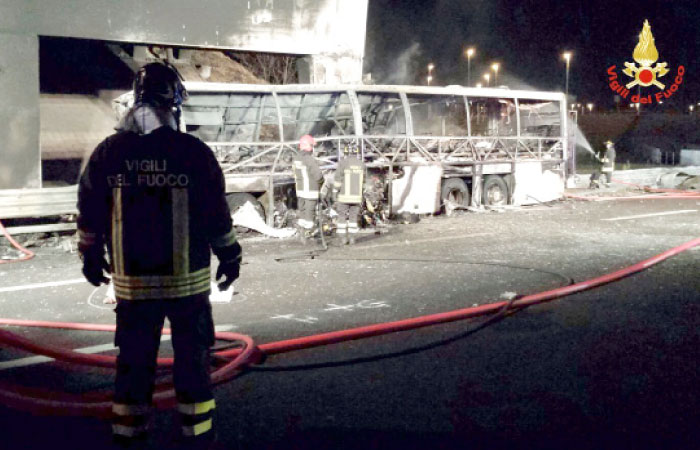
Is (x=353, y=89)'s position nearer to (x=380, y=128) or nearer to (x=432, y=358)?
(x=380, y=128)

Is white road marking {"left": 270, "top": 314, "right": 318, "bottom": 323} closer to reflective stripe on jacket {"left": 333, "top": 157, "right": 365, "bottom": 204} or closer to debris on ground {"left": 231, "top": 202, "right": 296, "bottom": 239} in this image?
reflective stripe on jacket {"left": 333, "top": 157, "right": 365, "bottom": 204}

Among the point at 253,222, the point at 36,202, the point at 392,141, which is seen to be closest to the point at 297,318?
the point at 253,222

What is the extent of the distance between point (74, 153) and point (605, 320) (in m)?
14.5

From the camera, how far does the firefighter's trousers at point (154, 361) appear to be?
2.85 metres

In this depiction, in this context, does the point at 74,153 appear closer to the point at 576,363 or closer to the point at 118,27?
the point at 118,27

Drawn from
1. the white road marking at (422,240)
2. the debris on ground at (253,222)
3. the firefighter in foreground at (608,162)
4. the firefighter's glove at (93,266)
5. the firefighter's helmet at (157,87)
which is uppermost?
the firefighter in foreground at (608,162)

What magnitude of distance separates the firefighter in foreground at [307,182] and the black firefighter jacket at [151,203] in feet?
23.6

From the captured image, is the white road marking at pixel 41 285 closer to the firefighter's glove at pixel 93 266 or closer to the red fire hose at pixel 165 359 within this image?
the red fire hose at pixel 165 359

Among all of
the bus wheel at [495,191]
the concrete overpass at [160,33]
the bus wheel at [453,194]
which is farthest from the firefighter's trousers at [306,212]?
the bus wheel at [495,191]

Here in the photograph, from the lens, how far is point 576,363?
14.4ft

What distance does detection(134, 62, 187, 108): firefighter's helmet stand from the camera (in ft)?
9.92

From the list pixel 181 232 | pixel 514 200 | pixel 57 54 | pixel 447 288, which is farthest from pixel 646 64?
pixel 181 232

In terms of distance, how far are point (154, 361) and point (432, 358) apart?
7.33 feet

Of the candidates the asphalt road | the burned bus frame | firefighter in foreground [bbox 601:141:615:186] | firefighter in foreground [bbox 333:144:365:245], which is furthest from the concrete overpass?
firefighter in foreground [bbox 601:141:615:186]
